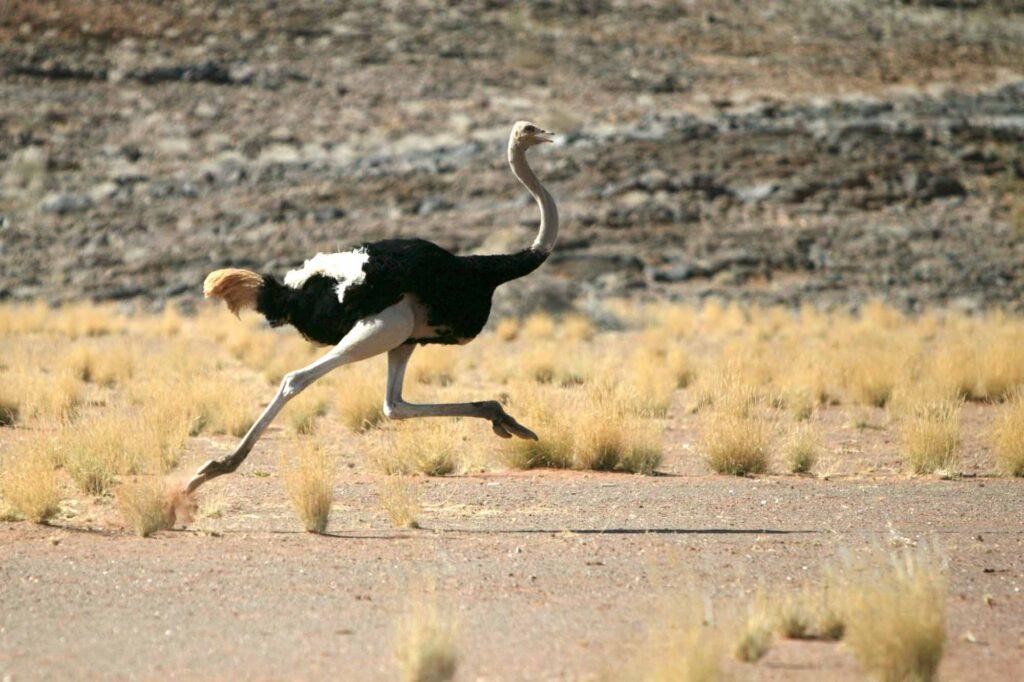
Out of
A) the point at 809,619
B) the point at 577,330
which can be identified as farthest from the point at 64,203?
the point at 809,619

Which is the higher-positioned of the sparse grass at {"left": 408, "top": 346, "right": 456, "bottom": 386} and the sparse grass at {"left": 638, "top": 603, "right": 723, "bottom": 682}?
A: the sparse grass at {"left": 638, "top": 603, "right": 723, "bottom": 682}

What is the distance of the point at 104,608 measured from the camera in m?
7.21

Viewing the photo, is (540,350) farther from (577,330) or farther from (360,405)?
(360,405)

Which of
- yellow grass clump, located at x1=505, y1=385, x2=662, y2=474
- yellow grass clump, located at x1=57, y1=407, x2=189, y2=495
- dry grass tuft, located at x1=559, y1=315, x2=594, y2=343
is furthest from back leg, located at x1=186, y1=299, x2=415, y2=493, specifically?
dry grass tuft, located at x1=559, y1=315, x2=594, y2=343

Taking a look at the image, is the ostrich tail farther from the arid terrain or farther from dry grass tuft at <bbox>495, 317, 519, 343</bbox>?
dry grass tuft at <bbox>495, 317, 519, 343</bbox>

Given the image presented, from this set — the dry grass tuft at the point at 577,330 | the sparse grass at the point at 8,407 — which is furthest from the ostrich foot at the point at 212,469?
the dry grass tuft at the point at 577,330

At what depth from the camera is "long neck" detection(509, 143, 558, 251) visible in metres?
10.5

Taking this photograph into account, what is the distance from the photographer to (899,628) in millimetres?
5848

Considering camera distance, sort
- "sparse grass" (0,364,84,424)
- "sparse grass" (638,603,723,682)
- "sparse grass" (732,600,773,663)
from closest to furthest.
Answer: "sparse grass" (638,603,723,682), "sparse grass" (732,600,773,663), "sparse grass" (0,364,84,424)

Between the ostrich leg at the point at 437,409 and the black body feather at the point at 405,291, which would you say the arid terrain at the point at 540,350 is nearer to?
the ostrich leg at the point at 437,409

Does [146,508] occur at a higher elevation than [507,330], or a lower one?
higher

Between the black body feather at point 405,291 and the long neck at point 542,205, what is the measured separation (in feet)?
0.41

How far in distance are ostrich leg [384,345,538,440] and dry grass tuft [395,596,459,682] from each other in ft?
13.5

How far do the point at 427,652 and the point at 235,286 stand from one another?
200 inches
